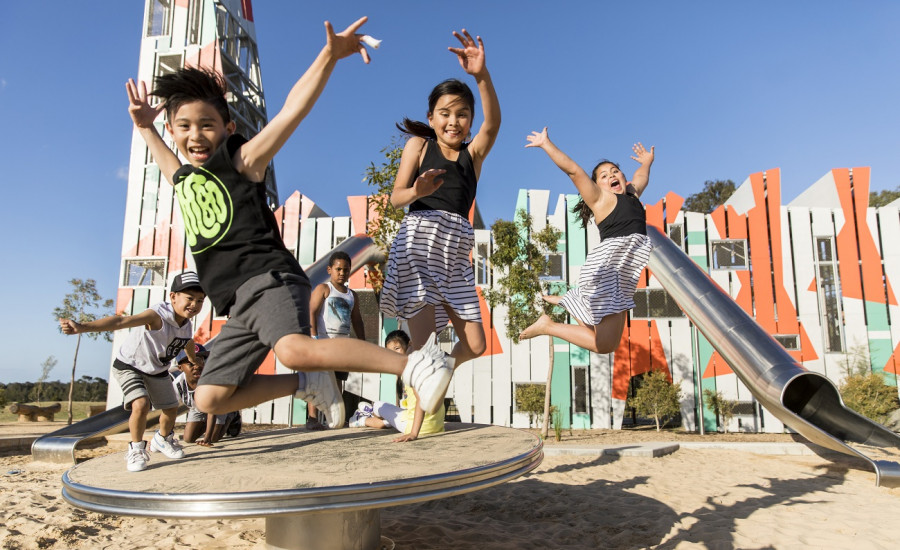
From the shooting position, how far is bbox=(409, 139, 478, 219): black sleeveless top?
3658 mm

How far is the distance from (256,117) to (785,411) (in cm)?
1902

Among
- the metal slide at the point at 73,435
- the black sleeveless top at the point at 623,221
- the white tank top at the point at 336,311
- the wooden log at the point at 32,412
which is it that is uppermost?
the black sleeveless top at the point at 623,221

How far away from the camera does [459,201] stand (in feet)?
12.2

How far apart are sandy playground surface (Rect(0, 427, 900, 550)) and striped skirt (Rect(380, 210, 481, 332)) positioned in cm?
99

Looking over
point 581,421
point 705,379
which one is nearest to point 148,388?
point 581,421

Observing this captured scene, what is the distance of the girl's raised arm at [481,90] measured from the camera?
3461 mm

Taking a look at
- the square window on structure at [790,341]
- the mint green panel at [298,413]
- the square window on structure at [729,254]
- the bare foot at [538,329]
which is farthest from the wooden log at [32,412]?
the square window on structure at [790,341]

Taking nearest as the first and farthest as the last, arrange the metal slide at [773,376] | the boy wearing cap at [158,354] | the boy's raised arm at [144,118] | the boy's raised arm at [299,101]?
1. the boy's raised arm at [299,101]
2. the boy's raised arm at [144,118]
3. the boy wearing cap at [158,354]
4. the metal slide at [773,376]

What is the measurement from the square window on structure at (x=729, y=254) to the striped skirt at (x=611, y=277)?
36.3 ft

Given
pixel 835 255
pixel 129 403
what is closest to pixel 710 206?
pixel 835 255

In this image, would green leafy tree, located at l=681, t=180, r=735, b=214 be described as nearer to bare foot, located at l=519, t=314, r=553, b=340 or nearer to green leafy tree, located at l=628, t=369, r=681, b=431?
green leafy tree, located at l=628, t=369, r=681, b=431

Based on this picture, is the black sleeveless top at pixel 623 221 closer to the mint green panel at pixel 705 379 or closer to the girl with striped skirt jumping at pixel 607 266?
the girl with striped skirt jumping at pixel 607 266

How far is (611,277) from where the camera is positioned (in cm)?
453

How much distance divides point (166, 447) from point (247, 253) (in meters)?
2.01
